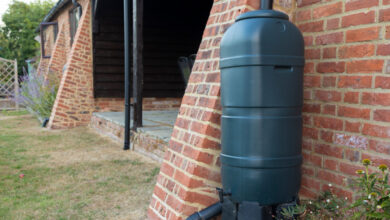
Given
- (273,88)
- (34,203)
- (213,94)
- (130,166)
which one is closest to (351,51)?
(273,88)

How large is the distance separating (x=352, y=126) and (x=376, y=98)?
21 centimetres

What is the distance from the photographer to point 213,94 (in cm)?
218

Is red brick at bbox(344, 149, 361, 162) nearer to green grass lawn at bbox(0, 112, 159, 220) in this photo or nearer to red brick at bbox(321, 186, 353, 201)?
red brick at bbox(321, 186, 353, 201)

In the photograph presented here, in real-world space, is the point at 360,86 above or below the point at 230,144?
above

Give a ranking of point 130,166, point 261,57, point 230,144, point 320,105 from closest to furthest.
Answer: point 261,57 → point 230,144 → point 320,105 → point 130,166

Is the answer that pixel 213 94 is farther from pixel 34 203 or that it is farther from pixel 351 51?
pixel 34 203

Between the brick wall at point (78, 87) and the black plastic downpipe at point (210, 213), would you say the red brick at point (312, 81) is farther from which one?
the brick wall at point (78, 87)

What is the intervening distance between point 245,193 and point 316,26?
1.17 meters

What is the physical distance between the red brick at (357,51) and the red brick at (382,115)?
0.31 meters

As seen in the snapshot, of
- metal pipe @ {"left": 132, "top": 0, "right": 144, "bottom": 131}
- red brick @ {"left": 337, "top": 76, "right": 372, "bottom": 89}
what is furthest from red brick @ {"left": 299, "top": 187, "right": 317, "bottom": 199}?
metal pipe @ {"left": 132, "top": 0, "right": 144, "bottom": 131}

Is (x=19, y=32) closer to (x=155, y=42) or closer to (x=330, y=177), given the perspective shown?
(x=155, y=42)

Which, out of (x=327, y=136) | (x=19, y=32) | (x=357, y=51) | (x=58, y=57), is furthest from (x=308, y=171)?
(x=19, y=32)

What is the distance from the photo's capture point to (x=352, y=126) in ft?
6.22

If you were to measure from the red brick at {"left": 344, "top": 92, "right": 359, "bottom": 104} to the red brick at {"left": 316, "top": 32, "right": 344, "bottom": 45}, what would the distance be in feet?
1.06
